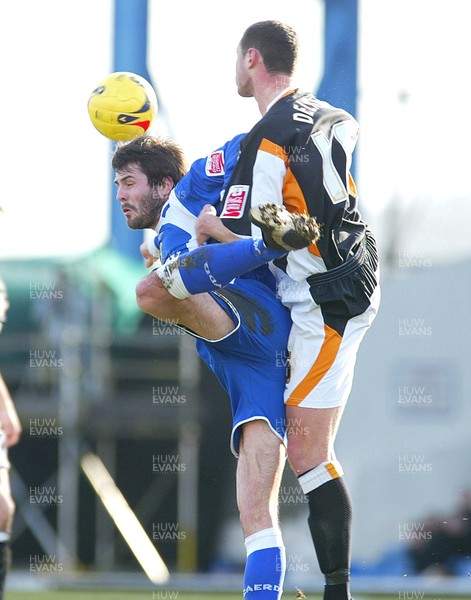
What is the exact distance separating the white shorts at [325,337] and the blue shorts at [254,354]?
50 mm

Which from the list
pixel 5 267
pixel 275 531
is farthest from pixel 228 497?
pixel 275 531

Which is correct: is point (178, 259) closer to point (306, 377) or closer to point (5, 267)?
point (306, 377)

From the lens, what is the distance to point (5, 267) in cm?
1073

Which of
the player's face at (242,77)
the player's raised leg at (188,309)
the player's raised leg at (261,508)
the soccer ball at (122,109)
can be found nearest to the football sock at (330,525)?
the player's raised leg at (261,508)

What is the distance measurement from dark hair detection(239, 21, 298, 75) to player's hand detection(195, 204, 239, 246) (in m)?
0.60

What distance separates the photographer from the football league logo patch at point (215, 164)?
4422mm

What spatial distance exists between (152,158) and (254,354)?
979 millimetres

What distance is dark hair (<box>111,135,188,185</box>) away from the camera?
4.61 metres

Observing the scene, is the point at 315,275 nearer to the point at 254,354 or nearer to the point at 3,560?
the point at 254,354

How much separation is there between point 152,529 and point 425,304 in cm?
336

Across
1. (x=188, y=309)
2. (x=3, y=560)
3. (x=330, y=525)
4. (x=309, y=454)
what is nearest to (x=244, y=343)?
(x=188, y=309)

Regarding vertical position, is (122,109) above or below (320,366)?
above

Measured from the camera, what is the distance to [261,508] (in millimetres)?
4027

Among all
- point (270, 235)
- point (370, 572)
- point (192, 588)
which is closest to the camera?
point (270, 235)
